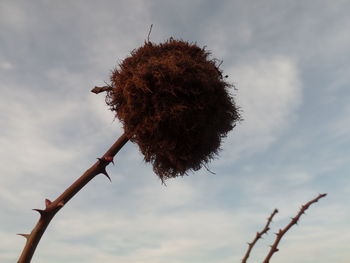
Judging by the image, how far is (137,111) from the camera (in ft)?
6.66

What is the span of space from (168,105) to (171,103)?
0.07ft

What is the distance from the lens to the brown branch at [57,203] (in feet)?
5.32

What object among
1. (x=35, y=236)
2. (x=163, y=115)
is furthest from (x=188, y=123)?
(x=35, y=236)

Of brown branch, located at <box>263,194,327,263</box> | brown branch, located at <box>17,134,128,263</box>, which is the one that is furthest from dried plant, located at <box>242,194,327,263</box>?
brown branch, located at <box>17,134,128,263</box>

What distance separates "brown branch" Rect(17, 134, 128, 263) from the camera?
1.62 m

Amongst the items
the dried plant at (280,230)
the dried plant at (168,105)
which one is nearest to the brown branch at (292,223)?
the dried plant at (280,230)

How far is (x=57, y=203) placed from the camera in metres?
1.73

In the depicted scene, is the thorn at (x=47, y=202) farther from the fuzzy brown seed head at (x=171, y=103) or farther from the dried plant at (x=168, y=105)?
the fuzzy brown seed head at (x=171, y=103)

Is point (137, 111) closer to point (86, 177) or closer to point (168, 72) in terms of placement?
point (168, 72)

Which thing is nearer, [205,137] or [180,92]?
[180,92]

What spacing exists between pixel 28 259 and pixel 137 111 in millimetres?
894

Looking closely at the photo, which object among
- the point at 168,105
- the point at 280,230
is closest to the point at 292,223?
the point at 280,230

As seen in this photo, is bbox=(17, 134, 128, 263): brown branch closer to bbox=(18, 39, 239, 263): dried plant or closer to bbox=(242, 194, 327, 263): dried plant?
bbox=(18, 39, 239, 263): dried plant

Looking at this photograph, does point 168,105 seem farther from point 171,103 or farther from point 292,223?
point 292,223
